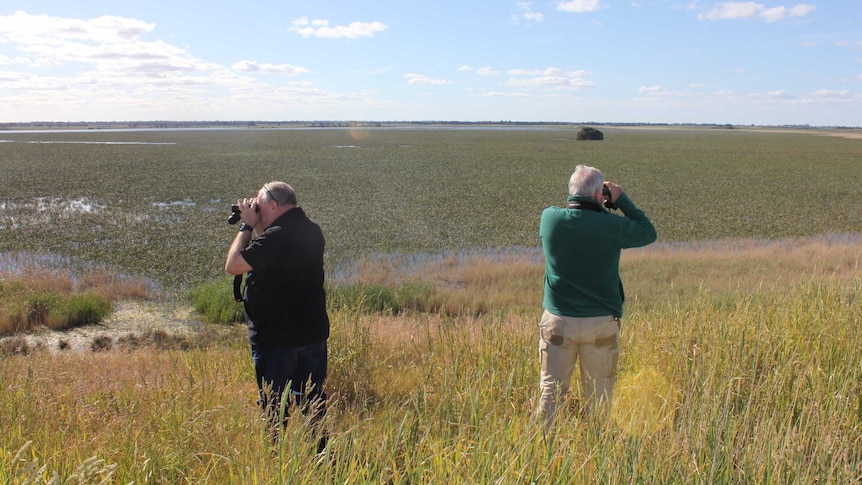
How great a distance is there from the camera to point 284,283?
340 centimetres

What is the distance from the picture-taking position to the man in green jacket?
339cm

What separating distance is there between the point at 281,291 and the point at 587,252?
171 centimetres

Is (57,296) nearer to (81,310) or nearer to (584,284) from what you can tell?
(81,310)

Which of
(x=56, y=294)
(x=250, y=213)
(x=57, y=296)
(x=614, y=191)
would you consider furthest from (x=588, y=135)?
(x=250, y=213)

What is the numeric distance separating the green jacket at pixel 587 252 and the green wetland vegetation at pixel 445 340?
0.61 m

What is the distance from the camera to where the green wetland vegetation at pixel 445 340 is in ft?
8.07

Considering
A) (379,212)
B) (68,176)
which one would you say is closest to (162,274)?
(379,212)

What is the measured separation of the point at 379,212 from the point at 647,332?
1473 centimetres

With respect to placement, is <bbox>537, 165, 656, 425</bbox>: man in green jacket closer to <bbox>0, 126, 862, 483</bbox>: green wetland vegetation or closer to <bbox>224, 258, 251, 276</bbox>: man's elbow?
<bbox>0, 126, 862, 483</bbox>: green wetland vegetation

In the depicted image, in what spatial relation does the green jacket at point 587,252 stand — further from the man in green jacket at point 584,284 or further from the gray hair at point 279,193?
the gray hair at point 279,193

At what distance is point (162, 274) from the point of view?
1184 centimetres

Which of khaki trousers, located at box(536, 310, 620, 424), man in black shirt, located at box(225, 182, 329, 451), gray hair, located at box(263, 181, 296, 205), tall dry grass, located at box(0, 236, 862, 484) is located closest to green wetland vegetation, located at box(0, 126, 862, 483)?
tall dry grass, located at box(0, 236, 862, 484)

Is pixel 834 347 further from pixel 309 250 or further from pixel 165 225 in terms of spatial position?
pixel 165 225

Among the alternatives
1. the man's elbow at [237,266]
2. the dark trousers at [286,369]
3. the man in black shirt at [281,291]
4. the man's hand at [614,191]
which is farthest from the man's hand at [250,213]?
the man's hand at [614,191]
